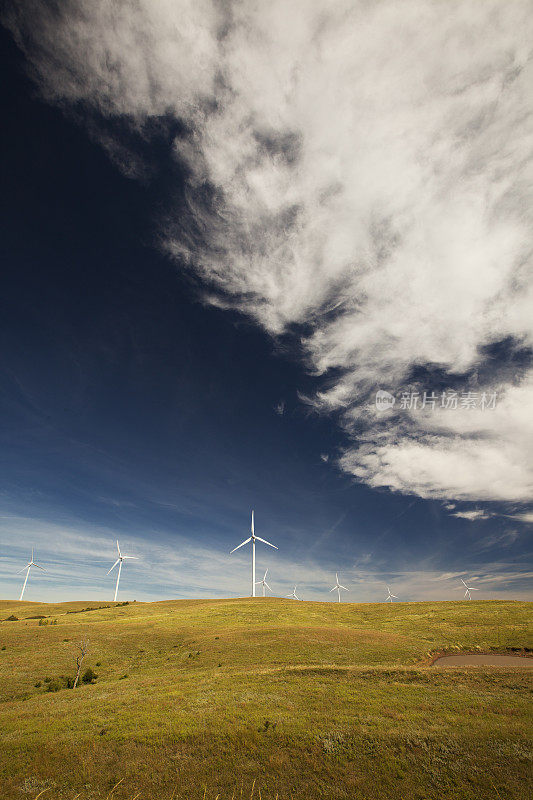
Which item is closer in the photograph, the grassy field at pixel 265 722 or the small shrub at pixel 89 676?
the grassy field at pixel 265 722

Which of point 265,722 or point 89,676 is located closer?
point 265,722

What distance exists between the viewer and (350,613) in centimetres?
8769

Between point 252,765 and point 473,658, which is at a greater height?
point 473,658

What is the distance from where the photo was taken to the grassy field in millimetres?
20766

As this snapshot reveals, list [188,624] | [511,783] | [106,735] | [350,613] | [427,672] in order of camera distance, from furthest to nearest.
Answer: [350,613]
[188,624]
[427,672]
[106,735]
[511,783]

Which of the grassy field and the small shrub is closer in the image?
the grassy field

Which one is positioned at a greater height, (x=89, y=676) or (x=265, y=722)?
(x=89, y=676)

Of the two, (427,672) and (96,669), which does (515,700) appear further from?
(96,669)

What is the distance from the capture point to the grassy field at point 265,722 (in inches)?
818

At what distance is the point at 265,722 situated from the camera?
2728cm

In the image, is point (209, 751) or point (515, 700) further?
point (515, 700)

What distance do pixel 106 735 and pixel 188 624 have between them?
51.4 meters

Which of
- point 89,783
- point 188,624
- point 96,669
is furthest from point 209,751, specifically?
point 188,624

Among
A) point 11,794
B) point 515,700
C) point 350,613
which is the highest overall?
point 350,613
